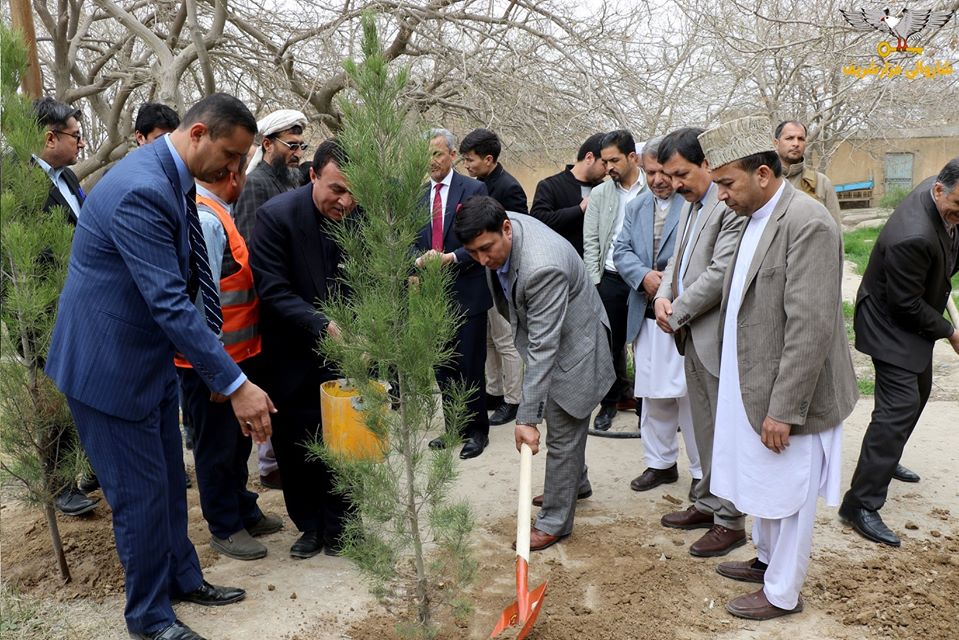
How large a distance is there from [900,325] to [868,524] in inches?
39.4

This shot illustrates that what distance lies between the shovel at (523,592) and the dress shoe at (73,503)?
2.52 m

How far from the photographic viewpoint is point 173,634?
3.01 meters

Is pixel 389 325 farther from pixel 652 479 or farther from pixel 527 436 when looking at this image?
pixel 652 479

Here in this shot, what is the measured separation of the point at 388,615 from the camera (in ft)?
10.9

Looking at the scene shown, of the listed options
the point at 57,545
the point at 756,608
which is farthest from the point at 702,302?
the point at 57,545

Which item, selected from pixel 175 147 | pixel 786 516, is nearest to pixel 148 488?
pixel 175 147

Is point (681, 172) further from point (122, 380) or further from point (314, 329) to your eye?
point (122, 380)

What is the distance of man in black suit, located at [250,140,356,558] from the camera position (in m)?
3.53

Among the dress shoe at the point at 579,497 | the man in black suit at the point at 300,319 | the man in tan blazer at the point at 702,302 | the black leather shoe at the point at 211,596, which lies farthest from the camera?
the dress shoe at the point at 579,497

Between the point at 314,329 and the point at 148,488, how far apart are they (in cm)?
91

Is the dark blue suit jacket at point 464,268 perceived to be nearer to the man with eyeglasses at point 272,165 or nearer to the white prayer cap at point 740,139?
the man with eyeglasses at point 272,165

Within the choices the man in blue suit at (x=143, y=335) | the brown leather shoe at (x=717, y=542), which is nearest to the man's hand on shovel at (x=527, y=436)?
the brown leather shoe at (x=717, y=542)

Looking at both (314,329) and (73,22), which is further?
(73,22)

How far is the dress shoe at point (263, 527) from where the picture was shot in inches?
163
